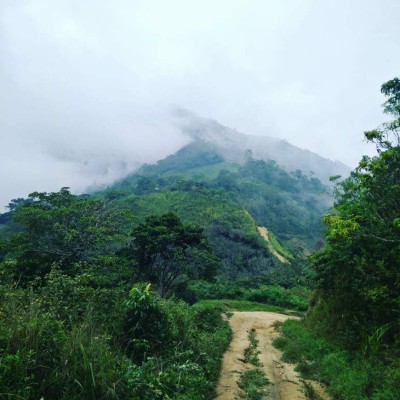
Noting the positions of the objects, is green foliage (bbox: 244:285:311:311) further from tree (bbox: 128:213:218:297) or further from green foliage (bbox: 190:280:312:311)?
tree (bbox: 128:213:218:297)

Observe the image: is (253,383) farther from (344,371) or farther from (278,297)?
(278,297)

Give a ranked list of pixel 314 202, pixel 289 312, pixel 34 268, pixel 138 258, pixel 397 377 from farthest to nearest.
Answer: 1. pixel 314 202
2. pixel 289 312
3. pixel 138 258
4. pixel 34 268
5. pixel 397 377

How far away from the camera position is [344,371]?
370 inches

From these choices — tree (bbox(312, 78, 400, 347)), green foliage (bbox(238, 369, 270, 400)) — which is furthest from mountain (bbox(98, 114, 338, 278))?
green foliage (bbox(238, 369, 270, 400))

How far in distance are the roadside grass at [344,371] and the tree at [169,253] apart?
10.0m

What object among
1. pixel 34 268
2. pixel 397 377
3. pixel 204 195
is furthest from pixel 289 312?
pixel 204 195

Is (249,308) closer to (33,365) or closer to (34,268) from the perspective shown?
(34,268)

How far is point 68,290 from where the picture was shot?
355 inches

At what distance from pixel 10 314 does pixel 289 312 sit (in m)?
32.7

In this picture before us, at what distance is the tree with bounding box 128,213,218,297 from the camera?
22.7 metres

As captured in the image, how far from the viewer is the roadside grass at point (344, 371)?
25.2ft

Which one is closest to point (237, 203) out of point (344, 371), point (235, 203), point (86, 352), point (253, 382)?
point (235, 203)

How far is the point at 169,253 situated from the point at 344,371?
14771mm

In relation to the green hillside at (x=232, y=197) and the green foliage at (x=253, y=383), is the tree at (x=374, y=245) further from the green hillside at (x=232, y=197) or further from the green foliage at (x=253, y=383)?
the green hillside at (x=232, y=197)
